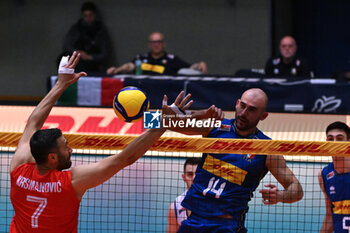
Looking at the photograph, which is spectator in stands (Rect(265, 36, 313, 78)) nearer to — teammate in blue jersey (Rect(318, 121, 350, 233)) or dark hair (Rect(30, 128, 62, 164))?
teammate in blue jersey (Rect(318, 121, 350, 233))

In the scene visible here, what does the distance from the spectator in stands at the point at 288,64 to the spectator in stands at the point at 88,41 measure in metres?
4.46

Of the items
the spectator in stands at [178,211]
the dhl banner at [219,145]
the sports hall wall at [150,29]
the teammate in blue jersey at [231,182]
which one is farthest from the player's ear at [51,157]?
the sports hall wall at [150,29]

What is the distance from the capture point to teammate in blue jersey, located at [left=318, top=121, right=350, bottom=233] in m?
6.91

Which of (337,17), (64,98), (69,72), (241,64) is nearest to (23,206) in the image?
(69,72)

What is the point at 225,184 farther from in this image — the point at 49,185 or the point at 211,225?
the point at 49,185

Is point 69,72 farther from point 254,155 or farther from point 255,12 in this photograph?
point 255,12

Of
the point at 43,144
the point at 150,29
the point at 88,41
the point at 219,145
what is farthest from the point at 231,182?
the point at 150,29

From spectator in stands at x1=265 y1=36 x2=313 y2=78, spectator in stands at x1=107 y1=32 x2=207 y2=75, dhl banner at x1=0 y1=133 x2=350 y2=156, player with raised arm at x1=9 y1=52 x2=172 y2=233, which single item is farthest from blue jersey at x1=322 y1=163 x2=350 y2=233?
spectator in stands at x1=107 y1=32 x2=207 y2=75

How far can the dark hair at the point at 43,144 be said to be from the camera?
5.09 m

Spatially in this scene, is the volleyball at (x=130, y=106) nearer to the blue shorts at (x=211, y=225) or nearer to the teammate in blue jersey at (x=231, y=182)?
the teammate in blue jersey at (x=231, y=182)

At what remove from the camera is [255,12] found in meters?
17.8

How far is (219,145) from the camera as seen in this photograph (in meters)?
6.00

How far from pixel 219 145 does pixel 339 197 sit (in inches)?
Answer: 70.9

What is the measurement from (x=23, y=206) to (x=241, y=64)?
13.4 metres
